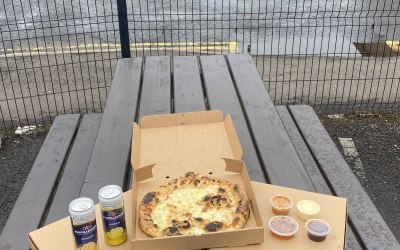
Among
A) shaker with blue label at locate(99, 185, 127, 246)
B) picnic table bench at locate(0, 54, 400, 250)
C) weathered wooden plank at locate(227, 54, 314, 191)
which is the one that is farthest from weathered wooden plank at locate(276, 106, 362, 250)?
shaker with blue label at locate(99, 185, 127, 246)

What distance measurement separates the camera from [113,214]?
1.53m

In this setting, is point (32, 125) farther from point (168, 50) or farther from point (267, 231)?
point (267, 231)

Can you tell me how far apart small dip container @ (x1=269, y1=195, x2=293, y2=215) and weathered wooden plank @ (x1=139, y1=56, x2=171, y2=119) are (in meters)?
1.34

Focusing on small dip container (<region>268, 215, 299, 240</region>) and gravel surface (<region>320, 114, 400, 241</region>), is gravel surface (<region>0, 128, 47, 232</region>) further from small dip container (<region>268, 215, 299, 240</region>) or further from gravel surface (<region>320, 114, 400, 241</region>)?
gravel surface (<region>320, 114, 400, 241</region>)

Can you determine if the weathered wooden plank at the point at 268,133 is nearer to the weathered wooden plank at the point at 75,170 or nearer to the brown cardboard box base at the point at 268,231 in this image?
the brown cardboard box base at the point at 268,231

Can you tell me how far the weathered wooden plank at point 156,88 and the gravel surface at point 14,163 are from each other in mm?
1494

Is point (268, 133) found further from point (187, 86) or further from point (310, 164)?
point (187, 86)

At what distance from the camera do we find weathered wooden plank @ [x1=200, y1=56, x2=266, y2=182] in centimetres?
241

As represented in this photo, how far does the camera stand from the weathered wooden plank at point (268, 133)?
7.43 ft

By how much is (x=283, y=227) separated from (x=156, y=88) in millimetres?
1897

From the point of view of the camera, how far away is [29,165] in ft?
14.4

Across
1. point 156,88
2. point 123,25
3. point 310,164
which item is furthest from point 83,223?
point 123,25

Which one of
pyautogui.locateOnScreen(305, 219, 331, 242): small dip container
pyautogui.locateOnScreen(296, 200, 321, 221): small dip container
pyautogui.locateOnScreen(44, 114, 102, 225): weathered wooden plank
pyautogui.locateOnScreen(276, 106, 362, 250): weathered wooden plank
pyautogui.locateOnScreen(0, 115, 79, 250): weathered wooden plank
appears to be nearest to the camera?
pyautogui.locateOnScreen(305, 219, 331, 242): small dip container

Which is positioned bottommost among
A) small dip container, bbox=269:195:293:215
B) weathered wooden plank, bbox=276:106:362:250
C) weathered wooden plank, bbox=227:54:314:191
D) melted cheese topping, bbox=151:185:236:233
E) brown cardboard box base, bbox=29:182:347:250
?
weathered wooden plank, bbox=276:106:362:250
